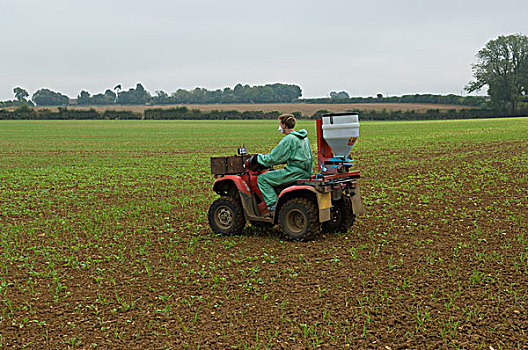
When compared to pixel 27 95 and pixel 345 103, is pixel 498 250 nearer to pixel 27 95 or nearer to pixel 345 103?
pixel 345 103

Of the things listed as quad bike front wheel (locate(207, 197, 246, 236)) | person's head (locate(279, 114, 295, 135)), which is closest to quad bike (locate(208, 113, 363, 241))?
quad bike front wheel (locate(207, 197, 246, 236))

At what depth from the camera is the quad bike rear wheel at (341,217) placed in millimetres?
8930

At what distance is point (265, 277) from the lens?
6.89 metres

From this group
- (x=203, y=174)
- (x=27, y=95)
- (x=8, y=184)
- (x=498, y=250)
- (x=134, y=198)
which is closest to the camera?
(x=498, y=250)

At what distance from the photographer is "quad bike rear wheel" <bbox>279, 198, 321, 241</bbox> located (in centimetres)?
820

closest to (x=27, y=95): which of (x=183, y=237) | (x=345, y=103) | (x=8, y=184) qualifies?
(x=345, y=103)

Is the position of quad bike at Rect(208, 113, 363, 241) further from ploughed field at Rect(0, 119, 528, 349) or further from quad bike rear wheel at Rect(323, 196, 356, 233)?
ploughed field at Rect(0, 119, 528, 349)

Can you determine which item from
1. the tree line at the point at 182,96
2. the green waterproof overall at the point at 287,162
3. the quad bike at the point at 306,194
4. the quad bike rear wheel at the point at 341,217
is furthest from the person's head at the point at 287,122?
the tree line at the point at 182,96

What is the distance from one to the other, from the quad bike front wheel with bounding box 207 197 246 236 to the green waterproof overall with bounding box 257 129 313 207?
2.04 ft

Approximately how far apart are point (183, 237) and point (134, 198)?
4993 mm

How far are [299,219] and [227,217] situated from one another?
136cm

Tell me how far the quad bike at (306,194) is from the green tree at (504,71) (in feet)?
293

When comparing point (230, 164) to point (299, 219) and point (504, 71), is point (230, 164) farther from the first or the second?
point (504, 71)

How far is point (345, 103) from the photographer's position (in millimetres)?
111375
